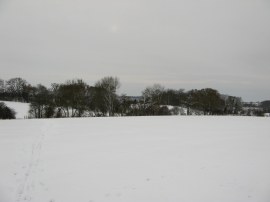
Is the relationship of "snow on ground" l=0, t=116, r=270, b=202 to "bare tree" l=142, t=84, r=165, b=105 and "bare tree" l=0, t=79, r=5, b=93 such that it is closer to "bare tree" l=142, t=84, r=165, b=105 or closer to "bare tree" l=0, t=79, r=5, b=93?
"bare tree" l=142, t=84, r=165, b=105

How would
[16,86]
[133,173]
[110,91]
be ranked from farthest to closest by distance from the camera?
1. [16,86]
2. [110,91]
3. [133,173]

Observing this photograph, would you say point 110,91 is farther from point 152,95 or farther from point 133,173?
point 133,173

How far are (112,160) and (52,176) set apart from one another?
160 inches

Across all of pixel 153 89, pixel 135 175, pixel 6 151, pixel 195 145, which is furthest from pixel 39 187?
pixel 153 89

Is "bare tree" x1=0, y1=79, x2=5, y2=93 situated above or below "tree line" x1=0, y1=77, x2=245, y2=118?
above

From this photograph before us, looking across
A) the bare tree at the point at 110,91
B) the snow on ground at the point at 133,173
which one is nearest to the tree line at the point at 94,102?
the bare tree at the point at 110,91

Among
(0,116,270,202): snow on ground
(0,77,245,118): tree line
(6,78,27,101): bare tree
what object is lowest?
(0,116,270,202): snow on ground

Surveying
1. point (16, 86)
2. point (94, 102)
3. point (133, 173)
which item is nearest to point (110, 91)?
point (94, 102)

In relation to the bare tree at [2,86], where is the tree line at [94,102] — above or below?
below

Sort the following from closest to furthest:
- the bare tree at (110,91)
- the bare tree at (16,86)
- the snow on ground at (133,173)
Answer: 1. the snow on ground at (133,173)
2. the bare tree at (110,91)
3. the bare tree at (16,86)

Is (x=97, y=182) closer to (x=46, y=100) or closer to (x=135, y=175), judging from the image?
(x=135, y=175)

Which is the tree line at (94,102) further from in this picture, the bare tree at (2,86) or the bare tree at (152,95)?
the bare tree at (2,86)

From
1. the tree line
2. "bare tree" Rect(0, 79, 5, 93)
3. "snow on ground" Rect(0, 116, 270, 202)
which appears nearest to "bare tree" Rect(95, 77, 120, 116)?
the tree line

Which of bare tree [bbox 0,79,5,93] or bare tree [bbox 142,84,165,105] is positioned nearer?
bare tree [bbox 142,84,165,105]
